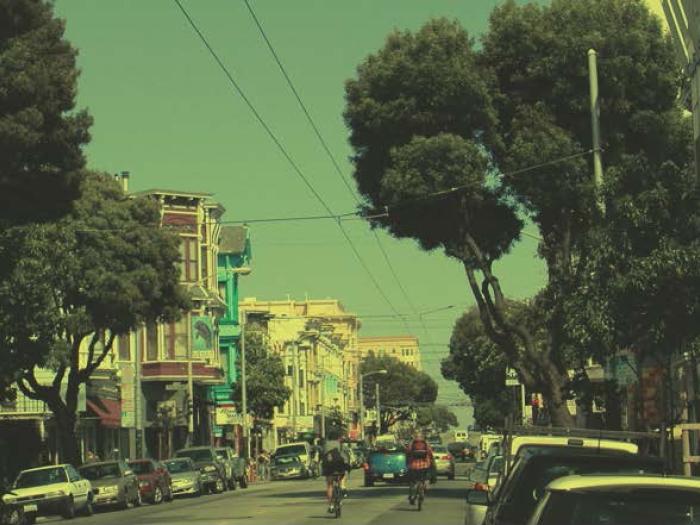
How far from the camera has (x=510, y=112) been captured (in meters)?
31.9

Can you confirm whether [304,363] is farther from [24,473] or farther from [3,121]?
[3,121]

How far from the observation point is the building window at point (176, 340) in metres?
64.6

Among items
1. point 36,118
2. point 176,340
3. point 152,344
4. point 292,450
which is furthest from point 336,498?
point 292,450

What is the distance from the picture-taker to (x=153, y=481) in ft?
139

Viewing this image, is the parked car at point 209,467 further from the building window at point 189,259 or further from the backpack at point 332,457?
the backpack at point 332,457

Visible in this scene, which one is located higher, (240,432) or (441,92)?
(441,92)

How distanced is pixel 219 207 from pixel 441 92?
4265cm

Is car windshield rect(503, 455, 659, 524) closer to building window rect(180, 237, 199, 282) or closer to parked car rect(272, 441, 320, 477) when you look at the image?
parked car rect(272, 441, 320, 477)

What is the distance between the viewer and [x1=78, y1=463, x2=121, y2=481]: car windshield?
3969 cm

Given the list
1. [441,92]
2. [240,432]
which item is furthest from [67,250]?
[240,432]

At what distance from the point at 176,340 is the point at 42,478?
29538mm

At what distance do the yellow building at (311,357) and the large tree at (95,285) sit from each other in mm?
45168

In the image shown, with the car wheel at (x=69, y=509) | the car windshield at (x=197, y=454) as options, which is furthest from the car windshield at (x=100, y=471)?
the car windshield at (x=197, y=454)

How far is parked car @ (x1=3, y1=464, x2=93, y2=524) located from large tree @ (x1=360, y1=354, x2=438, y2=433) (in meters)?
121
